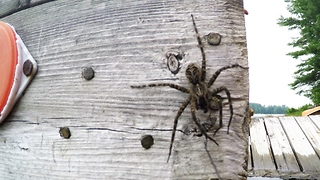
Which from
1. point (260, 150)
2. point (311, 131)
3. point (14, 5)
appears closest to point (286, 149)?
point (260, 150)

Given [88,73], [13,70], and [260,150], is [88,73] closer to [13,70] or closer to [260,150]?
[13,70]

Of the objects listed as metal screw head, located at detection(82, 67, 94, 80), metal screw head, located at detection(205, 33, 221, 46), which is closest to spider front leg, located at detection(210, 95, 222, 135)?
metal screw head, located at detection(205, 33, 221, 46)

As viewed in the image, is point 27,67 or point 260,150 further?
point 260,150

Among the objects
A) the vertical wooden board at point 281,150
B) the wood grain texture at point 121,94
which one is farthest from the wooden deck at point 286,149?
the wood grain texture at point 121,94

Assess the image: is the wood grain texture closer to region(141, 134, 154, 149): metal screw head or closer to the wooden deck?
region(141, 134, 154, 149): metal screw head

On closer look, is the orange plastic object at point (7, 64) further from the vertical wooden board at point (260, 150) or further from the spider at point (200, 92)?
the vertical wooden board at point (260, 150)
